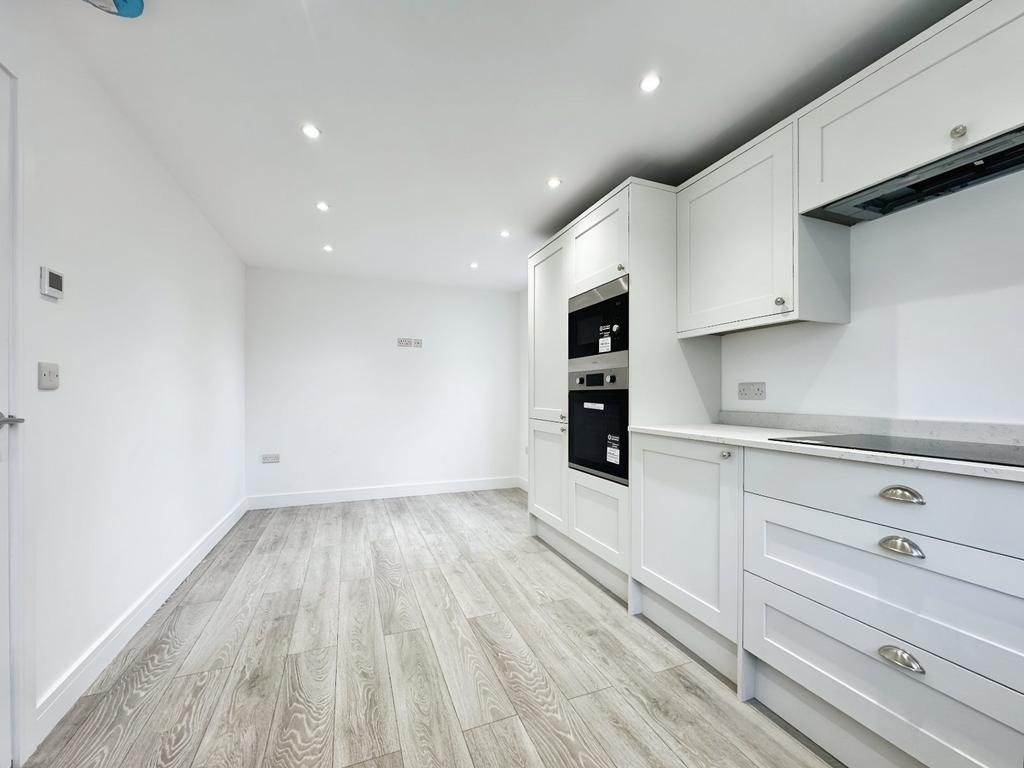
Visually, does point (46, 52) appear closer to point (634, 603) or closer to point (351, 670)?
point (351, 670)

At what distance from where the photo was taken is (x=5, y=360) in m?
1.27

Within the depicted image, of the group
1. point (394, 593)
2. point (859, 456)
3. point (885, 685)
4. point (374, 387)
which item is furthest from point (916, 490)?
point (374, 387)

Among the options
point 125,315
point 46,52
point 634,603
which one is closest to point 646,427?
point 634,603

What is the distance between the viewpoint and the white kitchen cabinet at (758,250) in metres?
1.68

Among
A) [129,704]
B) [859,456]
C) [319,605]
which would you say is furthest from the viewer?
[319,605]

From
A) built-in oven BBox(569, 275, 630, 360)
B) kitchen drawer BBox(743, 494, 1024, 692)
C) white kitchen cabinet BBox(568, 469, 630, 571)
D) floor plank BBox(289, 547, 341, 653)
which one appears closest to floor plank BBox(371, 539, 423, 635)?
floor plank BBox(289, 547, 341, 653)

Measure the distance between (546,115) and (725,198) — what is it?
3.09 ft

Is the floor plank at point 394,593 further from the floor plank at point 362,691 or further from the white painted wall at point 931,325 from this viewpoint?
the white painted wall at point 931,325

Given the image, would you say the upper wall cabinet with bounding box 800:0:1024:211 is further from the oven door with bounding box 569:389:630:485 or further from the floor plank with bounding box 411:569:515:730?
the floor plank with bounding box 411:569:515:730

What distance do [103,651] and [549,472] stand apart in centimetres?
245

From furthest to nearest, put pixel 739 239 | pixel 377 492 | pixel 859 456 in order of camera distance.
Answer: pixel 377 492, pixel 739 239, pixel 859 456

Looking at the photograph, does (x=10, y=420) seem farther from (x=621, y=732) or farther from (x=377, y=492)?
(x=377, y=492)

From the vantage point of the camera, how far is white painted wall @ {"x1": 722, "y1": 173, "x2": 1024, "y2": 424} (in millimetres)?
1338

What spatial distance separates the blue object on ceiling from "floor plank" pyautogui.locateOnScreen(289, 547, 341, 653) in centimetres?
250
